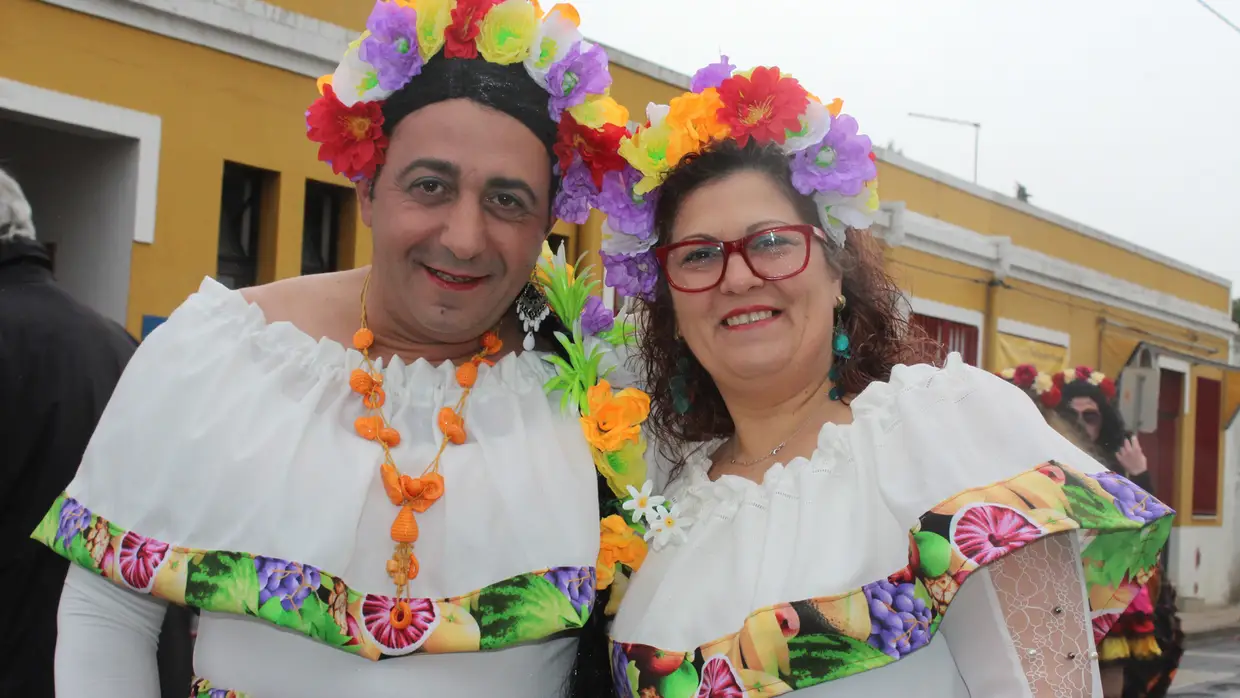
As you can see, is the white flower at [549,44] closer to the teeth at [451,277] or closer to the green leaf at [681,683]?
the teeth at [451,277]

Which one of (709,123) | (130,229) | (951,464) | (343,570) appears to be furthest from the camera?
(130,229)

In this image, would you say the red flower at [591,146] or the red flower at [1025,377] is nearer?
the red flower at [591,146]

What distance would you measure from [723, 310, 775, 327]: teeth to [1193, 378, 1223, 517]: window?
16838 millimetres

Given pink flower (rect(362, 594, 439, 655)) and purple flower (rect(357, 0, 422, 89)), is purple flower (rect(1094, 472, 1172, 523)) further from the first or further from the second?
purple flower (rect(357, 0, 422, 89))

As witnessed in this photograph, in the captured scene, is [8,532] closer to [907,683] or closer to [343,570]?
[343,570]

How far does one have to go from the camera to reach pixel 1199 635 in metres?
12.2

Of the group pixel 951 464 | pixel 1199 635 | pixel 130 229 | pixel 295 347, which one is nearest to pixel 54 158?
pixel 130 229

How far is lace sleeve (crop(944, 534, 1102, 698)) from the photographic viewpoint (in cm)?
157

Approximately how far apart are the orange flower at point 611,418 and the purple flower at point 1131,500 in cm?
85

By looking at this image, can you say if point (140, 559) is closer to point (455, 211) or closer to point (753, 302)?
point (455, 211)

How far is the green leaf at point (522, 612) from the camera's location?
73.2 inches

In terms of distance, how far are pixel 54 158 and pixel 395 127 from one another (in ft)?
14.8

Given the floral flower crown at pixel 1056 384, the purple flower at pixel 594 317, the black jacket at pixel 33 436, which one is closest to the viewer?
the purple flower at pixel 594 317

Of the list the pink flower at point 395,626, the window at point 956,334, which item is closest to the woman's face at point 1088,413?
the pink flower at point 395,626
